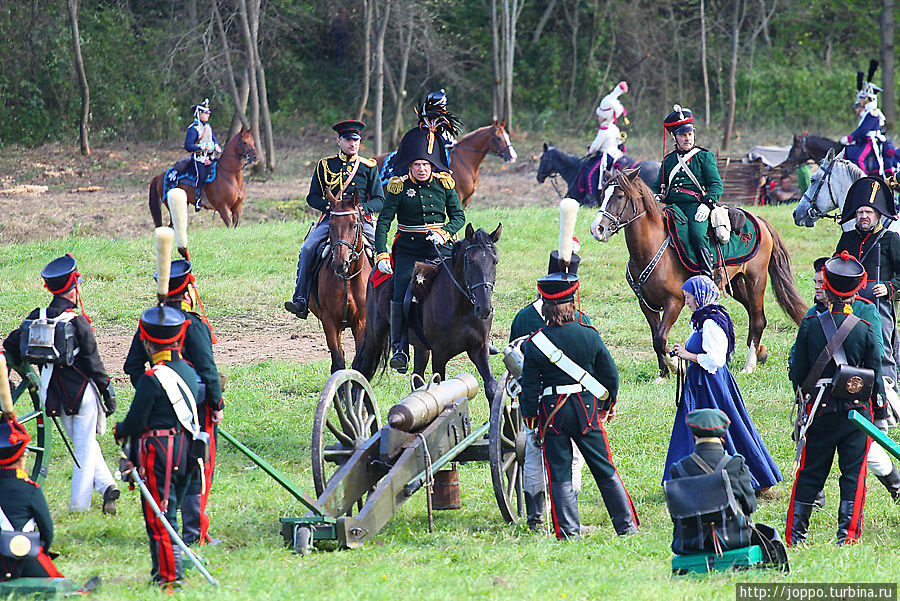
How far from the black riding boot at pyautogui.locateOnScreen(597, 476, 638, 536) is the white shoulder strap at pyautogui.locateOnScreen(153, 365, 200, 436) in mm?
2607

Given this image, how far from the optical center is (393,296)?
9.84 metres

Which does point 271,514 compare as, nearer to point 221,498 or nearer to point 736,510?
point 221,498

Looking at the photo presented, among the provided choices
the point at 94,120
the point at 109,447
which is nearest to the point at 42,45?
the point at 94,120

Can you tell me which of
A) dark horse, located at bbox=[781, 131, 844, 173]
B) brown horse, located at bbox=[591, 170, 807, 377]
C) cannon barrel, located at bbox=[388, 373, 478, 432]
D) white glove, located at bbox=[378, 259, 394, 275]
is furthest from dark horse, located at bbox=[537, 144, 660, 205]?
cannon barrel, located at bbox=[388, 373, 478, 432]

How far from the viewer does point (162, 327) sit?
242 inches

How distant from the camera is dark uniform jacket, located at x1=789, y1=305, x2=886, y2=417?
6711 millimetres

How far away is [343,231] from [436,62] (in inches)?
1061

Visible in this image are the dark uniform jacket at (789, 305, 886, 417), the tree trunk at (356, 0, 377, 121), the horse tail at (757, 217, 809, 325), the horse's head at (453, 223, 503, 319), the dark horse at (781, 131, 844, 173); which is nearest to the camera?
the dark uniform jacket at (789, 305, 886, 417)

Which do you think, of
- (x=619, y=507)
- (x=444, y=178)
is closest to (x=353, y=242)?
(x=444, y=178)

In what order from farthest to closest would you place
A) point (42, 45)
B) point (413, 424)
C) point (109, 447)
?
point (42, 45) < point (109, 447) < point (413, 424)

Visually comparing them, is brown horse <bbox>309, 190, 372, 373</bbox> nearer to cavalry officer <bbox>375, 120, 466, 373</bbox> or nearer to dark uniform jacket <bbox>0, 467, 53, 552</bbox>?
cavalry officer <bbox>375, 120, 466, 373</bbox>

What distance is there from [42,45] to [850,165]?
2808 centimetres

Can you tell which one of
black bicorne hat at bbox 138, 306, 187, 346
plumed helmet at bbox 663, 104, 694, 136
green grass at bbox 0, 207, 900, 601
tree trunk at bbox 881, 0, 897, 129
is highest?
tree trunk at bbox 881, 0, 897, 129

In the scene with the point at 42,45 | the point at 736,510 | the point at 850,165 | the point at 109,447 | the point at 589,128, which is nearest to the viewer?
the point at 736,510
